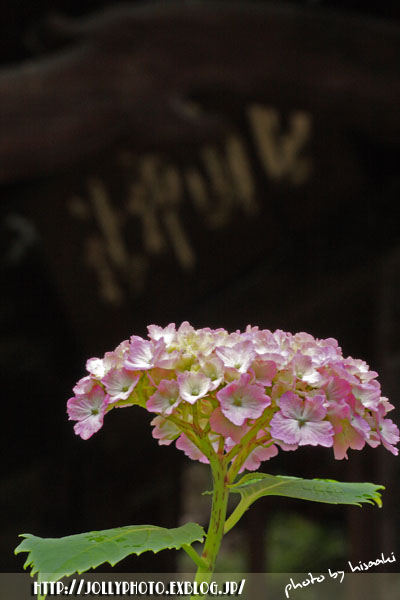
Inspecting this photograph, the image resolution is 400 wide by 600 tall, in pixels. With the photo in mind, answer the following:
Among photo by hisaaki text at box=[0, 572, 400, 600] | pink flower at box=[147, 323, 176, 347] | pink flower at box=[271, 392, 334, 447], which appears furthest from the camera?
photo by hisaaki text at box=[0, 572, 400, 600]

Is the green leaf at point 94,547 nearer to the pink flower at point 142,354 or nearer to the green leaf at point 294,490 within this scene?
the green leaf at point 294,490

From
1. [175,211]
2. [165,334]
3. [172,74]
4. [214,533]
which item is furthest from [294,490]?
[175,211]

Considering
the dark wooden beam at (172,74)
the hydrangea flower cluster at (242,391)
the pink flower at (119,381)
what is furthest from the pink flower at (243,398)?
the dark wooden beam at (172,74)

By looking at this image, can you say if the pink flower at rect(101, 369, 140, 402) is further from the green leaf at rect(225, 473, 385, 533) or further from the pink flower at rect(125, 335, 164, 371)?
the green leaf at rect(225, 473, 385, 533)

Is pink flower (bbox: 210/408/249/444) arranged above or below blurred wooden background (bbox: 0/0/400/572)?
above

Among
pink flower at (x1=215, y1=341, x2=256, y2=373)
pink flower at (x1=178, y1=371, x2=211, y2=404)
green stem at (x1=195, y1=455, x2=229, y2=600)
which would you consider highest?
Result: pink flower at (x1=215, y1=341, x2=256, y2=373)

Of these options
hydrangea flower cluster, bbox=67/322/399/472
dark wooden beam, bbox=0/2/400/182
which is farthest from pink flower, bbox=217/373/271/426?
dark wooden beam, bbox=0/2/400/182
